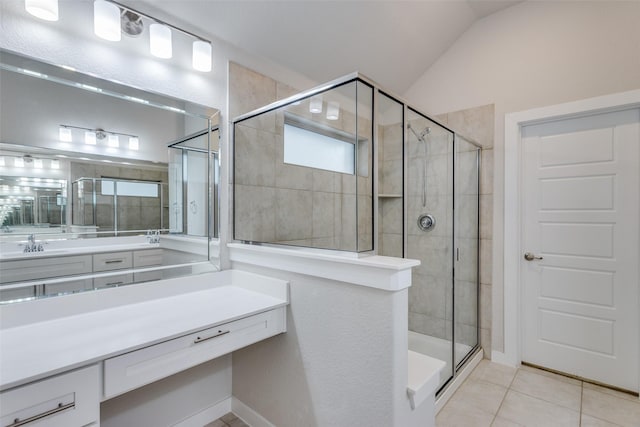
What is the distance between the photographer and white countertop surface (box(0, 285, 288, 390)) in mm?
946

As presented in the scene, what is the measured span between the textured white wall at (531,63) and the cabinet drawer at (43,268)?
2.83m

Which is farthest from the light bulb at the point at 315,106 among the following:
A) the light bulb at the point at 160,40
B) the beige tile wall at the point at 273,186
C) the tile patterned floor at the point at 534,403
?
the tile patterned floor at the point at 534,403

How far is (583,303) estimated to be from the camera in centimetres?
224

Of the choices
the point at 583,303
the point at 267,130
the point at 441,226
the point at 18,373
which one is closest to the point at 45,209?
the point at 18,373

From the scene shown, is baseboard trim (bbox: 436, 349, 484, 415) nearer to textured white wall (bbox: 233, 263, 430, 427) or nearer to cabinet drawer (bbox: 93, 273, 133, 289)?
textured white wall (bbox: 233, 263, 430, 427)

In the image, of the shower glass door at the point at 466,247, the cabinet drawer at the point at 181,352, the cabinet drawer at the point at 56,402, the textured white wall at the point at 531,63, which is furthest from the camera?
the shower glass door at the point at 466,247

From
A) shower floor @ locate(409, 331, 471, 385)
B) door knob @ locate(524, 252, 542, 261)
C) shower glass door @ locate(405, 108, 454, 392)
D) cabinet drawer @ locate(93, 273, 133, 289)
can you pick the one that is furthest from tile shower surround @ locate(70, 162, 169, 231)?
door knob @ locate(524, 252, 542, 261)

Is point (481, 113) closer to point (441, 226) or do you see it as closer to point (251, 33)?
point (441, 226)

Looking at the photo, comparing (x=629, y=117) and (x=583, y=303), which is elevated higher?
(x=629, y=117)

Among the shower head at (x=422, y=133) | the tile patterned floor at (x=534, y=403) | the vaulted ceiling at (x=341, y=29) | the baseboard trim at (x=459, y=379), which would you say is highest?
the vaulted ceiling at (x=341, y=29)

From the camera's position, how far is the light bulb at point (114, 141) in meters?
1.52

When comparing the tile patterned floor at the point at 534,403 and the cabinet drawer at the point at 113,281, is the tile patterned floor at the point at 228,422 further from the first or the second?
the tile patterned floor at the point at 534,403

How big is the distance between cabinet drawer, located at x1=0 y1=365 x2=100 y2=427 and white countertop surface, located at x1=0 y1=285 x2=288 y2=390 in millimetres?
31

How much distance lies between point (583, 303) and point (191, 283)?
276cm
